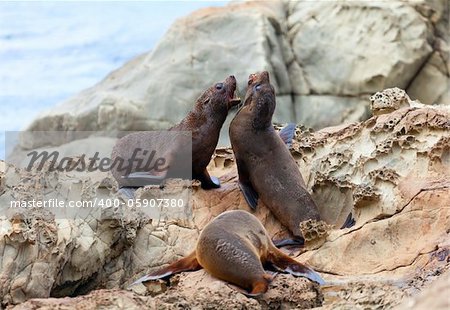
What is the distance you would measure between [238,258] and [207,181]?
1670mm

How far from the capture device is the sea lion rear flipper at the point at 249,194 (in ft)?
23.0

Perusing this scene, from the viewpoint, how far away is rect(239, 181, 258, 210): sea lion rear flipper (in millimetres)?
7017

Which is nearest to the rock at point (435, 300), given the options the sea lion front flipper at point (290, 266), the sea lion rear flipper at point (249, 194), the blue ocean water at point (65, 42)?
the sea lion front flipper at point (290, 266)

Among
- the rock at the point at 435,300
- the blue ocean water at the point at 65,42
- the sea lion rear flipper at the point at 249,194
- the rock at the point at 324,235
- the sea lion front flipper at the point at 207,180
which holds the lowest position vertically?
the blue ocean water at the point at 65,42

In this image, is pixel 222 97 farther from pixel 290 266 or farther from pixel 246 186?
pixel 290 266

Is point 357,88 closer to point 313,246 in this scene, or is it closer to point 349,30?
point 349,30

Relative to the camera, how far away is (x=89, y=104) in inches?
500

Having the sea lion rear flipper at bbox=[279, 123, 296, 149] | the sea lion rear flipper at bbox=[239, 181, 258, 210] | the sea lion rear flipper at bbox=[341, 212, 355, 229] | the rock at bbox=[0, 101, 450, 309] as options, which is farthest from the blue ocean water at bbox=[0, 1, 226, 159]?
the sea lion rear flipper at bbox=[341, 212, 355, 229]

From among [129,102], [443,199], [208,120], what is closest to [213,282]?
[443,199]

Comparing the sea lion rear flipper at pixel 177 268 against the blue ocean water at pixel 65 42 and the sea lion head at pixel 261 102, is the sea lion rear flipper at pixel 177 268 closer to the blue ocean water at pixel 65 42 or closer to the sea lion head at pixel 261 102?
the sea lion head at pixel 261 102

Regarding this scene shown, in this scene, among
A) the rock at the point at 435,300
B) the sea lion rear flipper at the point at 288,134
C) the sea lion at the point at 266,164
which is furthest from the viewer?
the sea lion rear flipper at the point at 288,134

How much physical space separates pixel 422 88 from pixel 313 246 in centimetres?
657

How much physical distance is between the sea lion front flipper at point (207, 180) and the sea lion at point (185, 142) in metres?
0.01

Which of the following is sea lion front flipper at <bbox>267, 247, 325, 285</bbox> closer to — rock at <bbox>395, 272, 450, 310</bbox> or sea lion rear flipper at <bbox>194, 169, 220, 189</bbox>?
sea lion rear flipper at <bbox>194, 169, 220, 189</bbox>
